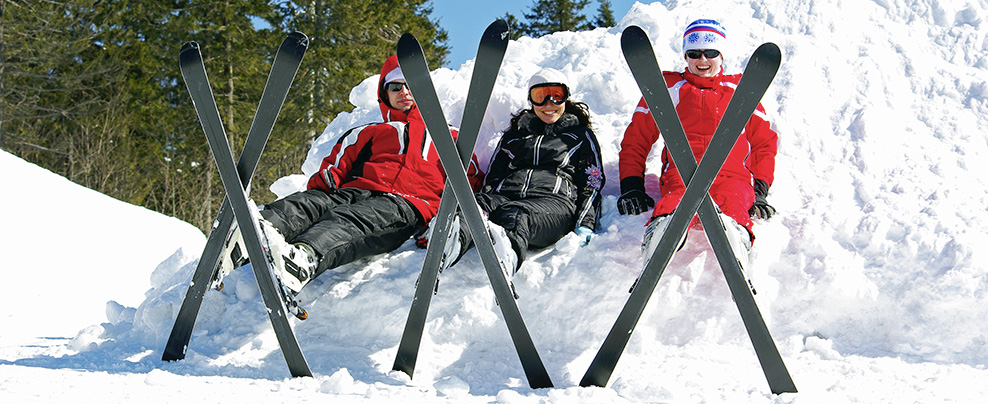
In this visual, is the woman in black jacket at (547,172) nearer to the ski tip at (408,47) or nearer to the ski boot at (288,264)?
the ski boot at (288,264)

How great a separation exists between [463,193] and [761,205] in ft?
5.01

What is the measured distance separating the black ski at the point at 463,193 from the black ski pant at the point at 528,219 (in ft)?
1.22

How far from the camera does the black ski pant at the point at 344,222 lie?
8.96 feet

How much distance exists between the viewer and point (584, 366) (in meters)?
2.55

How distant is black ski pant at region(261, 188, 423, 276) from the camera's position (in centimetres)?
273

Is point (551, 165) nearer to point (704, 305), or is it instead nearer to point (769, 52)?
point (704, 305)

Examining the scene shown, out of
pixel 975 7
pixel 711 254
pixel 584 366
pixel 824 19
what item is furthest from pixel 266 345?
pixel 975 7

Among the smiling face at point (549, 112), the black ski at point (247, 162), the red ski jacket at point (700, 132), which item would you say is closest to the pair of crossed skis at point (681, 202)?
the black ski at point (247, 162)

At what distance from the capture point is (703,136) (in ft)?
10.3

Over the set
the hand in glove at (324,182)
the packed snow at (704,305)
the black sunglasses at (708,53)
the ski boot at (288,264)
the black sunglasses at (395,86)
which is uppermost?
the black sunglasses at (395,86)

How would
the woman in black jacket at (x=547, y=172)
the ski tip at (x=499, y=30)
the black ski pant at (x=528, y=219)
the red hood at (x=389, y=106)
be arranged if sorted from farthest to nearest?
the red hood at (x=389, y=106)
the woman in black jacket at (x=547, y=172)
the black ski pant at (x=528, y=219)
the ski tip at (x=499, y=30)

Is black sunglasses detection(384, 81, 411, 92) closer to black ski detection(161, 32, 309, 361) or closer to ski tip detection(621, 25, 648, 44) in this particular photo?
black ski detection(161, 32, 309, 361)

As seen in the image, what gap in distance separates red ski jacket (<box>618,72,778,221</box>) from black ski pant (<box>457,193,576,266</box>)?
410 millimetres

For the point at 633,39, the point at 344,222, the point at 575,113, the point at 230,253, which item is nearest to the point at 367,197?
the point at 344,222
